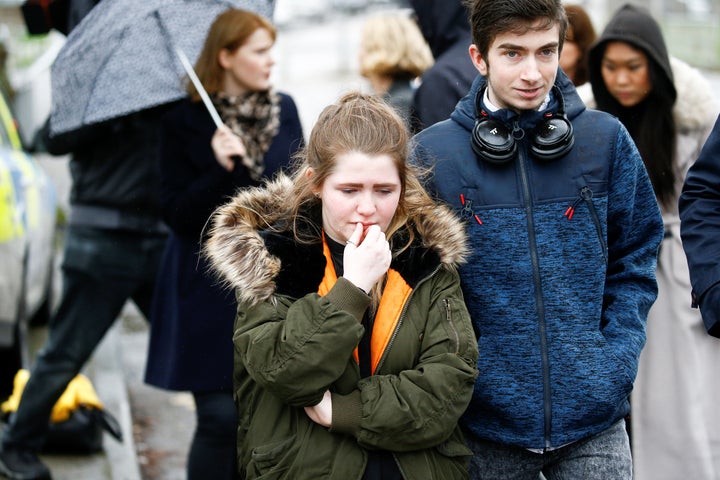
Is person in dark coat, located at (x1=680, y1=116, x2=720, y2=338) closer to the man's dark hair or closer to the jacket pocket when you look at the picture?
the man's dark hair

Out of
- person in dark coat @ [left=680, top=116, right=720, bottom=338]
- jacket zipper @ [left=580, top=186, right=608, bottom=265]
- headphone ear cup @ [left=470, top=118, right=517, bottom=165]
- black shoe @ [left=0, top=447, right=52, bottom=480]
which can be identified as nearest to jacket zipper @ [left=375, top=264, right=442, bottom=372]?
headphone ear cup @ [left=470, top=118, right=517, bottom=165]

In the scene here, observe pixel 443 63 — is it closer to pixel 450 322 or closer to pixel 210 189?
pixel 210 189

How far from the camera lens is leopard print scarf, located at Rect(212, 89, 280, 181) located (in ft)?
15.2

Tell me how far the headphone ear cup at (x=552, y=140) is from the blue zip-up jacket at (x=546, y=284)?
35mm

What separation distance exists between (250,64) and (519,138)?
1.76 meters

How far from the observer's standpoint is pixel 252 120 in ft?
Answer: 15.3

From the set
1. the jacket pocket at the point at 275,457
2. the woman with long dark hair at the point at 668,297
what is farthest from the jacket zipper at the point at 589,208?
the woman with long dark hair at the point at 668,297

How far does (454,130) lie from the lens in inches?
132

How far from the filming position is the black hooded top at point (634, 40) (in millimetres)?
4629

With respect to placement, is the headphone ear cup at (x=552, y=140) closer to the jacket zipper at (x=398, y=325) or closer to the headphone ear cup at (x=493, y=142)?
the headphone ear cup at (x=493, y=142)

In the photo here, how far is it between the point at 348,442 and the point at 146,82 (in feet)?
7.20

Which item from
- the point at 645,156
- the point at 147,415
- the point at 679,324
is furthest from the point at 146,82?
the point at 147,415

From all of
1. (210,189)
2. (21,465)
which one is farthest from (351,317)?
(21,465)

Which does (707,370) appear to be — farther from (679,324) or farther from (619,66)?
(619,66)
